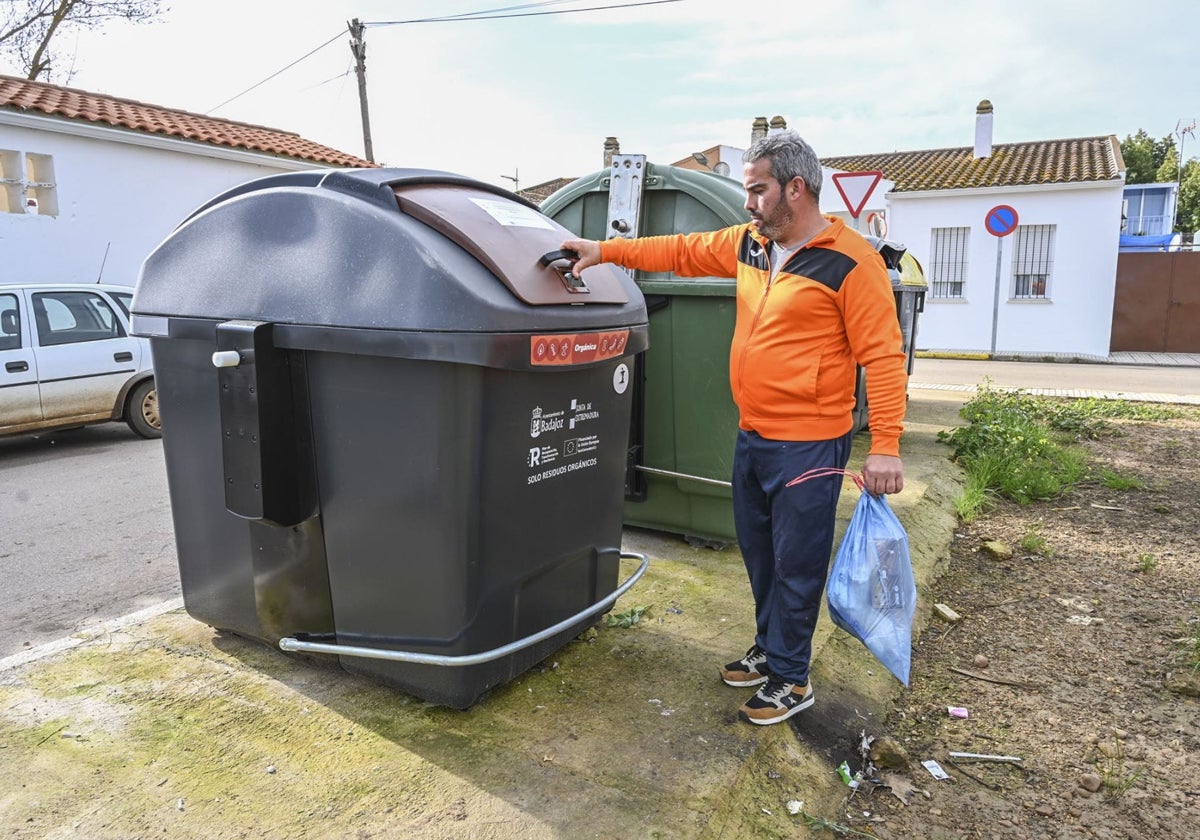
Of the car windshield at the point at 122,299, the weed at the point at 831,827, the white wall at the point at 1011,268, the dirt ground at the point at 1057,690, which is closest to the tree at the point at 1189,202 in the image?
the white wall at the point at 1011,268

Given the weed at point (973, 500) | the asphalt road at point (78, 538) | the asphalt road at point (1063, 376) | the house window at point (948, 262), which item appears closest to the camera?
the asphalt road at point (78, 538)

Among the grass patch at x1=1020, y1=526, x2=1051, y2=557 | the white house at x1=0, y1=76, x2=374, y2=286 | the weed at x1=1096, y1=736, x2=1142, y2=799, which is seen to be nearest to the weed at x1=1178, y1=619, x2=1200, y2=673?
the weed at x1=1096, y1=736, x2=1142, y2=799

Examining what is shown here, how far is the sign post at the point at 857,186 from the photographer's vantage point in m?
8.03

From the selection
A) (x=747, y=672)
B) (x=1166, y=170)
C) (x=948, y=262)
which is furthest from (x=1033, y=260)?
(x=1166, y=170)

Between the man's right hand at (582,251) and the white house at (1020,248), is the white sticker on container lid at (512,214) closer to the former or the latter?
the man's right hand at (582,251)

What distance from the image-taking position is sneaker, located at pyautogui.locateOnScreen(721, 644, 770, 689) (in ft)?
9.43

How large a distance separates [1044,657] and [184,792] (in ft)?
10.5

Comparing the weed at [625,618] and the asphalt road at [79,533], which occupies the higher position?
the weed at [625,618]

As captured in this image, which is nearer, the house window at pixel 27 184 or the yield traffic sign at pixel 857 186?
the yield traffic sign at pixel 857 186

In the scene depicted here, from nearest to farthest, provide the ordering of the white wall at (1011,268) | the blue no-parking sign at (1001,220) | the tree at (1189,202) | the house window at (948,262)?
the blue no-parking sign at (1001,220) → the white wall at (1011,268) → the house window at (948,262) → the tree at (1189,202)

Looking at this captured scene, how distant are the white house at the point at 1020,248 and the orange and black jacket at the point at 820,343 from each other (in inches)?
647

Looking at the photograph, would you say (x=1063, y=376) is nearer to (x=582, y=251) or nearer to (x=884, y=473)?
(x=884, y=473)

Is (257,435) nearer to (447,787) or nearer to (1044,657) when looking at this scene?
(447,787)

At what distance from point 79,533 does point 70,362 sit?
117 inches
